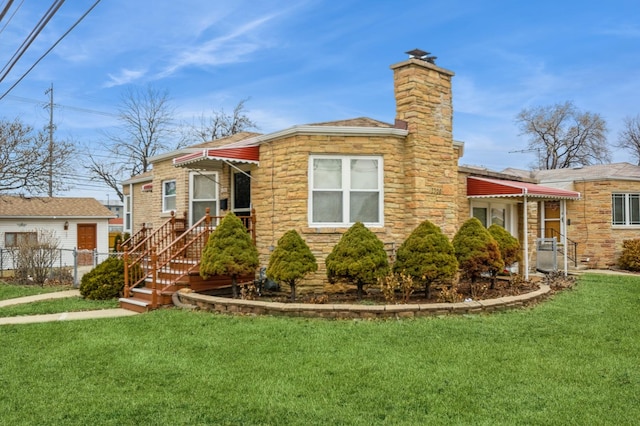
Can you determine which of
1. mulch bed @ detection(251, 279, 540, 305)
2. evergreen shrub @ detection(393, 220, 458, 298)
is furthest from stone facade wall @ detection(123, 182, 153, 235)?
evergreen shrub @ detection(393, 220, 458, 298)

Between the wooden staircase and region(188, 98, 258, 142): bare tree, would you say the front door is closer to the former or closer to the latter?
the wooden staircase

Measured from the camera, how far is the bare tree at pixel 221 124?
34.1m

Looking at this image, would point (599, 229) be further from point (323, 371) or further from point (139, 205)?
point (139, 205)

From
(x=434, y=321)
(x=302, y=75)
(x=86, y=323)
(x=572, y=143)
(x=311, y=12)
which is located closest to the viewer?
(x=434, y=321)

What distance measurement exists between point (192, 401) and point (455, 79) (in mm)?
9394

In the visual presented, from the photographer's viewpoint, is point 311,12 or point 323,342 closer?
point 323,342

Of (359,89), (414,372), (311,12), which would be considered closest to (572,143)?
(359,89)

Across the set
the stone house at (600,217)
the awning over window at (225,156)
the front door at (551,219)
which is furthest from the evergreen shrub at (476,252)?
Result: the front door at (551,219)

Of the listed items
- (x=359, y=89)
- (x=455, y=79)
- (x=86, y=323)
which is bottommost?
(x=86, y=323)

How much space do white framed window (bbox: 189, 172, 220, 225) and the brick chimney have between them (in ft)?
16.6

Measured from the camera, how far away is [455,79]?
11281 mm

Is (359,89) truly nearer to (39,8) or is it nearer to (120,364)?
(39,8)

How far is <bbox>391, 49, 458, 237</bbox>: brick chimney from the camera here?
1036cm

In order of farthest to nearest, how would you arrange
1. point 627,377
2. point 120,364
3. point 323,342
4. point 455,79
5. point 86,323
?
point 455,79 < point 86,323 < point 323,342 < point 120,364 < point 627,377
